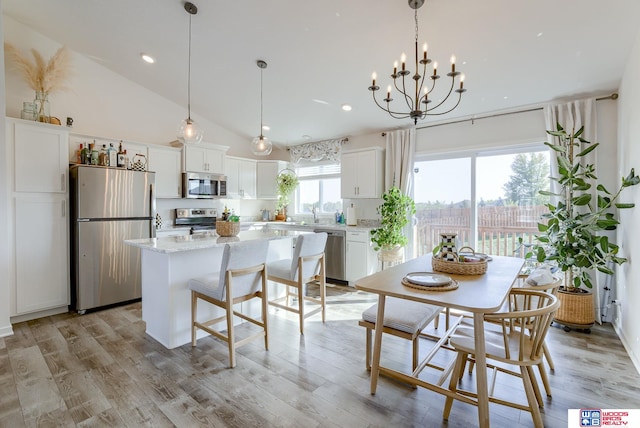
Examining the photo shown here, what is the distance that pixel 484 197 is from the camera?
4.10m

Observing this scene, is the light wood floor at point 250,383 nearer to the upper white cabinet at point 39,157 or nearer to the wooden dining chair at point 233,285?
the wooden dining chair at point 233,285

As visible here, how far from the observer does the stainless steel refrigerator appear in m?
3.49

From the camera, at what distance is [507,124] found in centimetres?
384

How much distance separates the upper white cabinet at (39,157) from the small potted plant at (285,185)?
316 cm

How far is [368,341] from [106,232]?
336cm

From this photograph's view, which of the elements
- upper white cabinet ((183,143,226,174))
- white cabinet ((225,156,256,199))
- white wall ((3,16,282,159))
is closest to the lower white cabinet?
white wall ((3,16,282,159))

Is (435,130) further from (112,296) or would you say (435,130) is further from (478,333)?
(112,296)

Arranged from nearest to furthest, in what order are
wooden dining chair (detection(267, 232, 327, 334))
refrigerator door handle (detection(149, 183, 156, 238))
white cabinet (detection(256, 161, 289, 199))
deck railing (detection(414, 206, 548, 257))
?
wooden dining chair (detection(267, 232, 327, 334)) < deck railing (detection(414, 206, 548, 257)) < refrigerator door handle (detection(149, 183, 156, 238)) < white cabinet (detection(256, 161, 289, 199))

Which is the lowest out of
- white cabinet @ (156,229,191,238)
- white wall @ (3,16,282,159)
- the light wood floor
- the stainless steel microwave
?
the light wood floor

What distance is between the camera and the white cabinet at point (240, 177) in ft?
18.1

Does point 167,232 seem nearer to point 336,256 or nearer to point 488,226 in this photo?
point 336,256

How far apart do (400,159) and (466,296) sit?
10.8ft

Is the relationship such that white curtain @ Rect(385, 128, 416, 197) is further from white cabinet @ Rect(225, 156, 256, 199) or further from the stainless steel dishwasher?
white cabinet @ Rect(225, 156, 256, 199)

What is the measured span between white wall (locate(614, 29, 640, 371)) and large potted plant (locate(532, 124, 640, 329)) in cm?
11
